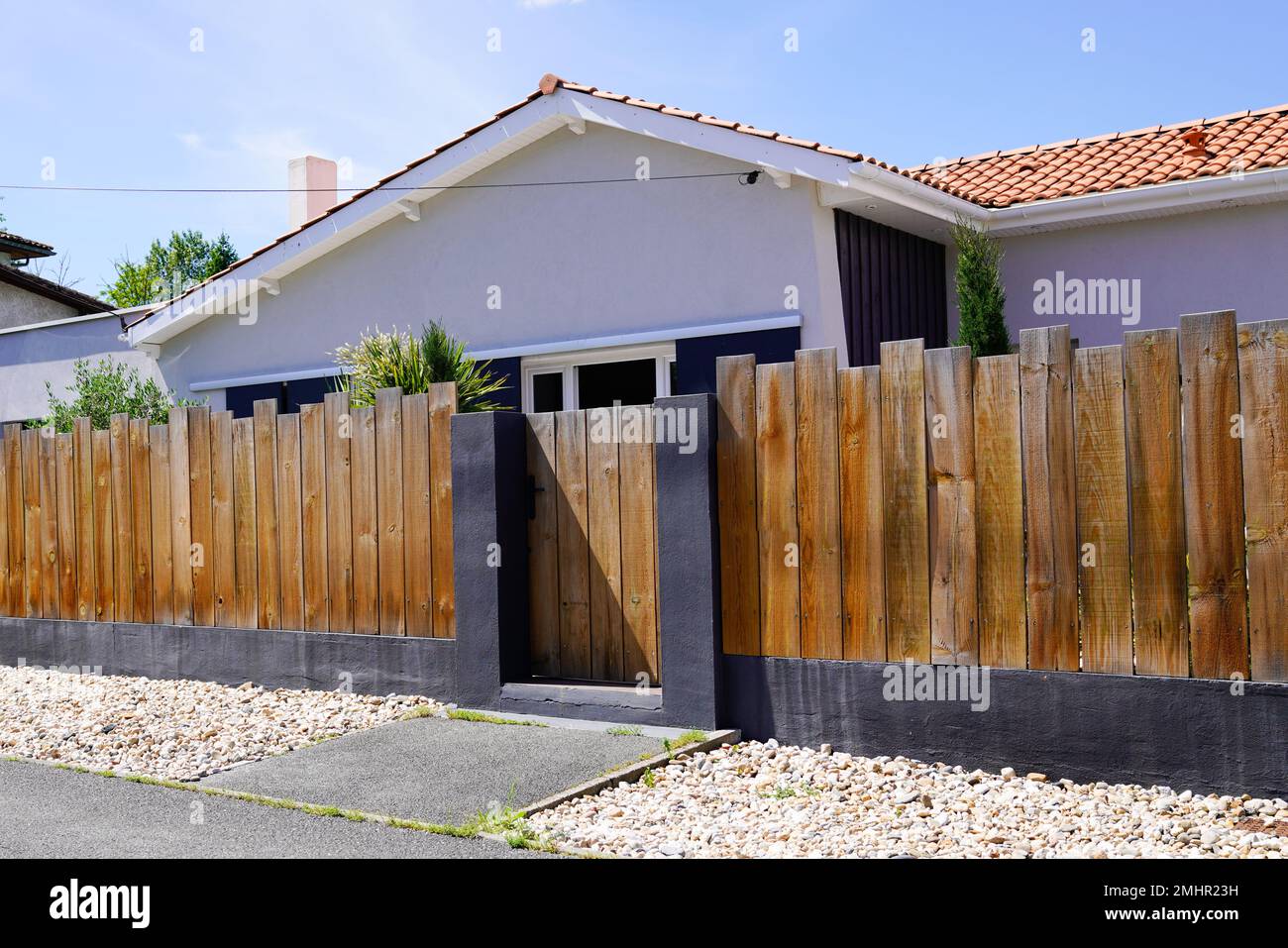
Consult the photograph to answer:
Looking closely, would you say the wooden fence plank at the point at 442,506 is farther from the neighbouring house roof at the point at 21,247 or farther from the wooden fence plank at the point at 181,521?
the neighbouring house roof at the point at 21,247

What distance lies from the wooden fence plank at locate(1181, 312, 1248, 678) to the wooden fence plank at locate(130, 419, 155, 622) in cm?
765

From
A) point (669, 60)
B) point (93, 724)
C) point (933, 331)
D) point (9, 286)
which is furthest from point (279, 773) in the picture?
point (9, 286)

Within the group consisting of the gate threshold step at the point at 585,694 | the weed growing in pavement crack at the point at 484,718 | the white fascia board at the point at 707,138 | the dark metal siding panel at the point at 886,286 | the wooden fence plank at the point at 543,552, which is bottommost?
the weed growing in pavement crack at the point at 484,718

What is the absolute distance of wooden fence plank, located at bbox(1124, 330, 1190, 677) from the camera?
4.95 m

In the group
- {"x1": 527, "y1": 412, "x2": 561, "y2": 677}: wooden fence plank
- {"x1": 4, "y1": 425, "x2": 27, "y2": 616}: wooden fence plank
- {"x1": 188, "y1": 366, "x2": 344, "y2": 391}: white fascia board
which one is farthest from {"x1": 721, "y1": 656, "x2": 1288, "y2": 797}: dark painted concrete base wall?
{"x1": 188, "y1": 366, "x2": 344, "y2": 391}: white fascia board

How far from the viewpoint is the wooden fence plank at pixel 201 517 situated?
858 cm

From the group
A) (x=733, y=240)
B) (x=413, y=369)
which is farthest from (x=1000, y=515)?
(x=733, y=240)

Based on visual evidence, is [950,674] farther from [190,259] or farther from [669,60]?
[190,259]

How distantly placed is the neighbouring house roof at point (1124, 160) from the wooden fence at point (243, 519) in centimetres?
530

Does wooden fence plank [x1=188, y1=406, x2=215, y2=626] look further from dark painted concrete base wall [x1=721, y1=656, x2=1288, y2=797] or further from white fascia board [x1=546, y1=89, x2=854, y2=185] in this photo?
dark painted concrete base wall [x1=721, y1=656, x2=1288, y2=797]

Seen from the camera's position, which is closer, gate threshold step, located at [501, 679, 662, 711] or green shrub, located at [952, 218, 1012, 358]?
gate threshold step, located at [501, 679, 662, 711]

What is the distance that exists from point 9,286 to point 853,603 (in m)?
21.6

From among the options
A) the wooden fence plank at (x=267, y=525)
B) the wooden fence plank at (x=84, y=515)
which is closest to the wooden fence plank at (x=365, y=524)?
the wooden fence plank at (x=267, y=525)

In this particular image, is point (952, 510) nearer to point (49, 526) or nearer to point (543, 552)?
point (543, 552)
